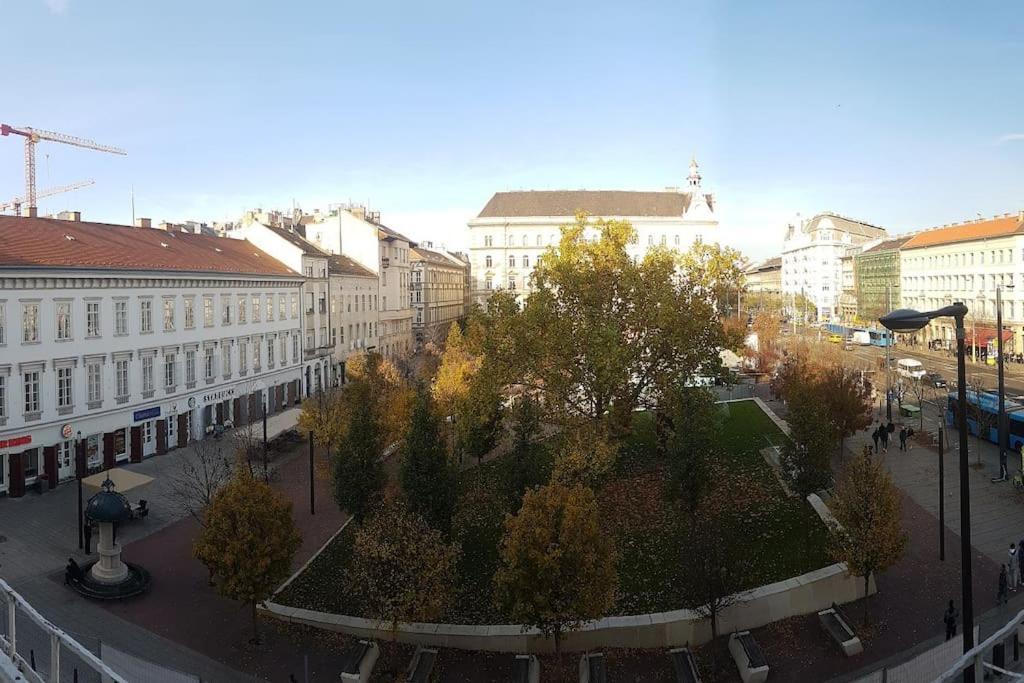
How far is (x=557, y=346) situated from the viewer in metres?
24.9

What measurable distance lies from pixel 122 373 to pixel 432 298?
5138 centimetres

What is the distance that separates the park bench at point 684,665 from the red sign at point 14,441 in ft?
81.5

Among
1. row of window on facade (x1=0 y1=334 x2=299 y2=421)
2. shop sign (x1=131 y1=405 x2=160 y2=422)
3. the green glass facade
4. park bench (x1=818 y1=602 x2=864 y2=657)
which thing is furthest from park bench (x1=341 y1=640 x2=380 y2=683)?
the green glass facade

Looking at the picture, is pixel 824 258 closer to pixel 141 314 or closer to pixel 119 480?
pixel 141 314

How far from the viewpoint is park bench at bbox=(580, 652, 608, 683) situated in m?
15.3

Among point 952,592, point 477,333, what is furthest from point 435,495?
point 952,592

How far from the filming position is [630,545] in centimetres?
2109

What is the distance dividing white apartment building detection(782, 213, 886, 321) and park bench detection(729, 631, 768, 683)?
102 metres

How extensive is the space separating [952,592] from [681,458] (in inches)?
289

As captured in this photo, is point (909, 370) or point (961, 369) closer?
point (961, 369)

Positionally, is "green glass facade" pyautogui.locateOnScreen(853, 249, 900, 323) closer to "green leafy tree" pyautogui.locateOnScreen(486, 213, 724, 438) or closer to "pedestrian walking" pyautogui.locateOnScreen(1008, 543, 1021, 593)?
"green leafy tree" pyautogui.locateOnScreen(486, 213, 724, 438)

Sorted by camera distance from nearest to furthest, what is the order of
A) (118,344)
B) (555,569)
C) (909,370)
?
1. (555,569)
2. (118,344)
3. (909,370)

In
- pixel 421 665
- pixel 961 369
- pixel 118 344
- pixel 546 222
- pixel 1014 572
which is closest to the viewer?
pixel 961 369

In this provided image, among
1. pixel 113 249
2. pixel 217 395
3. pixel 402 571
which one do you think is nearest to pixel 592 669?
pixel 402 571
